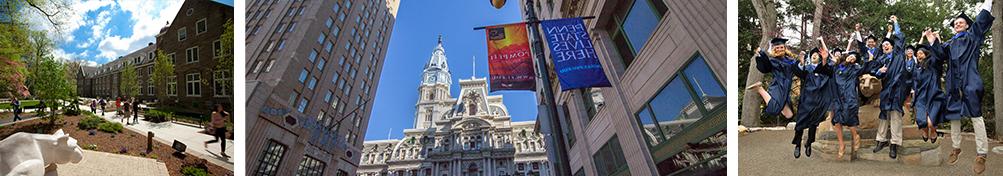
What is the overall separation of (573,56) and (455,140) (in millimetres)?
2280

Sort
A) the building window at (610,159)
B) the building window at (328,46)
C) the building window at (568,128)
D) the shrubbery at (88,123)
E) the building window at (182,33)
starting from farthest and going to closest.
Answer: the building window at (328,46) → the building window at (568,128) → the building window at (182,33) → the building window at (610,159) → the shrubbery at (88,123)

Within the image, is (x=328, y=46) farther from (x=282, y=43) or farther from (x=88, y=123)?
(x=88, y=123)

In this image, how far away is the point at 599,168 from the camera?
3.90m

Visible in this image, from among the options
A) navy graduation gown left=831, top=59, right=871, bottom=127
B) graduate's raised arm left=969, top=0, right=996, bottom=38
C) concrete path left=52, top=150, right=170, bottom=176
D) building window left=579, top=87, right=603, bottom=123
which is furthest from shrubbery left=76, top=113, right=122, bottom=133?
graduate's raised arm left=969, top=0, right=996, bottom=38

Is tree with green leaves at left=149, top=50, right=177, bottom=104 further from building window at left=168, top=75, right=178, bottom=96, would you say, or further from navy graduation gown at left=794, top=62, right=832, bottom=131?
navy graduation gown at left=794, top=62, right=832, bottom=131

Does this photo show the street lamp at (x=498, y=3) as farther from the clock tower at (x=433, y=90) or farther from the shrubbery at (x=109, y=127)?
the shrubbery at (x=109, y=127)

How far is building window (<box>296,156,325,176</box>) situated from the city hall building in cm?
222

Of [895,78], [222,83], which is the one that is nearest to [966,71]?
[895,78]

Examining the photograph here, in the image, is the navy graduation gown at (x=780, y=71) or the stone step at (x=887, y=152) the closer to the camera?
the stone step at (x=887, y=152)

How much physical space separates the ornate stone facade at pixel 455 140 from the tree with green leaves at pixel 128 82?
190cm

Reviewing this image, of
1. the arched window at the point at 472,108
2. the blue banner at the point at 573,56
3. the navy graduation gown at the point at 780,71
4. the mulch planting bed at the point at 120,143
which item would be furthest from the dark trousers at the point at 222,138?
the navy graduation gown at the point at 780,71

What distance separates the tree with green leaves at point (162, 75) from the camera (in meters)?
3.64

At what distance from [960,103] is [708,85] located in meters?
1.26

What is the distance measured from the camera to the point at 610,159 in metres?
3.73
